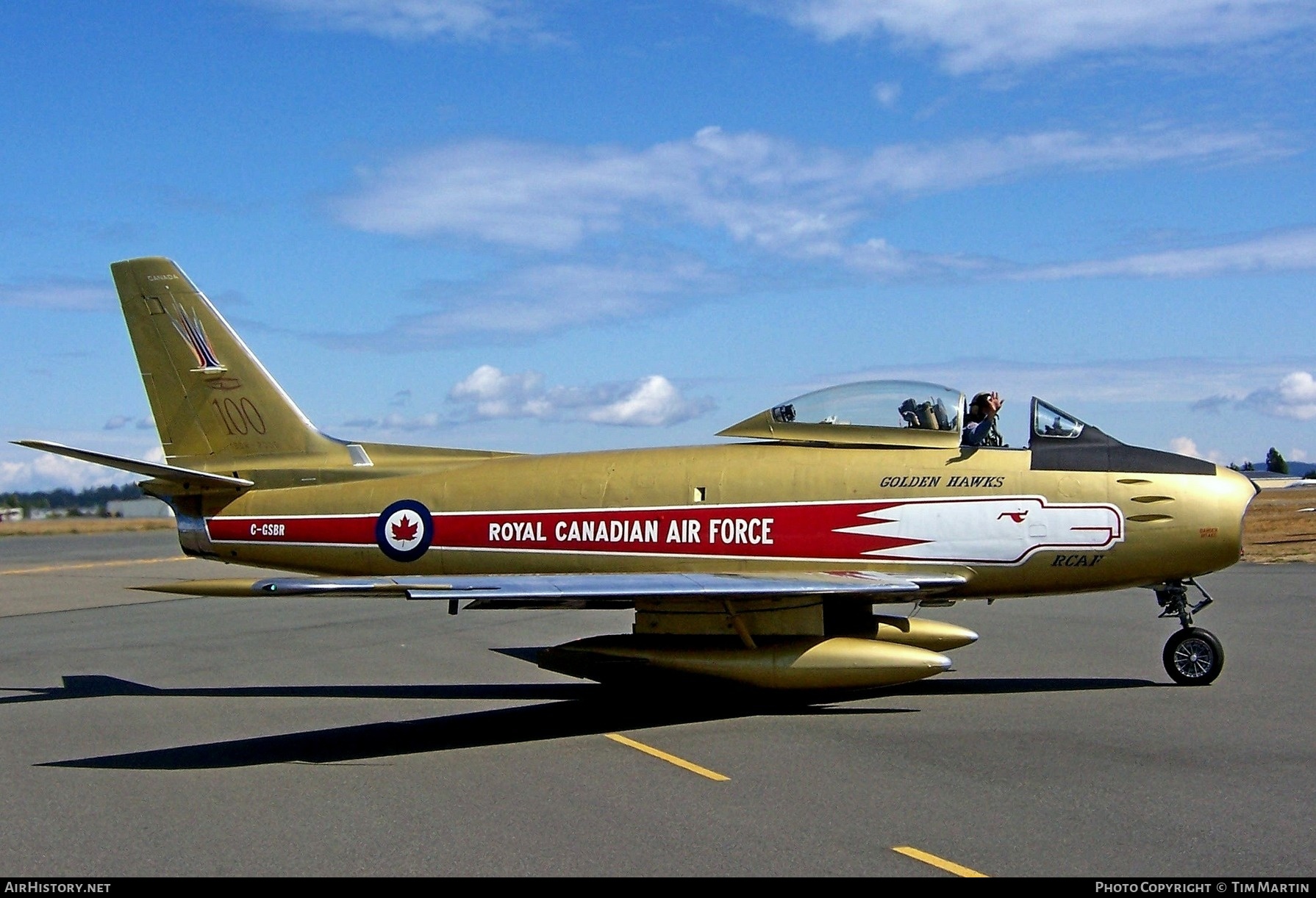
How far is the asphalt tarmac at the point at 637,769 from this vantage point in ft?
18.4

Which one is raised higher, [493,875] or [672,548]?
[672,548]

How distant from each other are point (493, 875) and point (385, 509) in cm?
655

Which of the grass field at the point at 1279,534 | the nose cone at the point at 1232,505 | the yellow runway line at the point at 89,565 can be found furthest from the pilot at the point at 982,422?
the yellow runway line at the point at 89,565

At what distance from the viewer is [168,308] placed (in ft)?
40.2

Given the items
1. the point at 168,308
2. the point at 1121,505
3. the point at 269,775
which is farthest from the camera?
the point at 168,308

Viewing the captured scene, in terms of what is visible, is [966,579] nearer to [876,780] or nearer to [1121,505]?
[1121,505]

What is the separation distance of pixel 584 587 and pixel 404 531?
3.26 metres

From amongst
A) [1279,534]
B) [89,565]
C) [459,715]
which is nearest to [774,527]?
[459,715]

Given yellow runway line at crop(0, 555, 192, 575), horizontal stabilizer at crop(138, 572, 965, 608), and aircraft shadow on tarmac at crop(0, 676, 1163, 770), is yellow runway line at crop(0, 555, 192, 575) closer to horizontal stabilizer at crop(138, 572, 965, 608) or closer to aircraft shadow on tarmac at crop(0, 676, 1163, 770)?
aircraft shadow on tarmac at crop(0, 676, 1163, 770)

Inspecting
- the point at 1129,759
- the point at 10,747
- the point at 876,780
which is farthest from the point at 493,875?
the point at 10,747

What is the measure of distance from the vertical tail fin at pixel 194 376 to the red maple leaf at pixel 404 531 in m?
1.60

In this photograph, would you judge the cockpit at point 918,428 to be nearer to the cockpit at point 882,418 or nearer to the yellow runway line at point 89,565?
the cockpit at point 882,418

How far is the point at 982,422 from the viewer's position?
10.5 meters

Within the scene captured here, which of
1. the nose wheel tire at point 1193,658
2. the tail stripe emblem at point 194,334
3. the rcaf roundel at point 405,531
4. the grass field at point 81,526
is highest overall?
the tail stripe emblem at point 194,334
